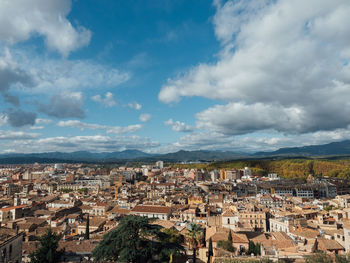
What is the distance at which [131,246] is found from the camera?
22984 millimetres

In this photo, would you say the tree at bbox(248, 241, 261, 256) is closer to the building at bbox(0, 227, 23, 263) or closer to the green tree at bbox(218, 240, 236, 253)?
the green tree at bbox(218, 240, 236, 253)

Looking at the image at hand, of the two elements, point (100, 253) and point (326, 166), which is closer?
point (100, 253)

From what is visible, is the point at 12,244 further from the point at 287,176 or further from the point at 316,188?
the point at 287,176

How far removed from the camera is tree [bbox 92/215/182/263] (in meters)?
22.6

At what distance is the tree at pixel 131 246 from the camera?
74.1 ft

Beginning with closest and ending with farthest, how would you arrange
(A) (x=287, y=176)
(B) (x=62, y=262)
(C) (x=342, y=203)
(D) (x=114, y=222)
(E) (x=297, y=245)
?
(B) (x=62, y=262) → (E) (x=297, y=245) → (D) (x=114, y=222) → (C) (x=342, y=203) → (A) (x=287, y=176)

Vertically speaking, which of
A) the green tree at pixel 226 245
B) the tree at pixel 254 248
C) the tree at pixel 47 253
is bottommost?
the tree at pixel 254 248

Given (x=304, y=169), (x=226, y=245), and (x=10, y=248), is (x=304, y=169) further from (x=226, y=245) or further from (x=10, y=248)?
(x=10, y=248)

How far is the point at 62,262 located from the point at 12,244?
4.86 metres

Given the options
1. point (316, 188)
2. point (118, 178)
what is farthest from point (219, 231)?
point (118, 178)

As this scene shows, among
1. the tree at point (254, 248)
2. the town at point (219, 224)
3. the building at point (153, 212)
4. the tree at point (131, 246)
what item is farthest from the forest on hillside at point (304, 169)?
the tree at point (131, 246)

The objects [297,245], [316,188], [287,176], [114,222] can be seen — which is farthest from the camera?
[287,176]

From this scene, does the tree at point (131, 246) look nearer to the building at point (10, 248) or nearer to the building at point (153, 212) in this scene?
the building at point (10, 248)

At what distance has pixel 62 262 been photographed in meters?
25.2
